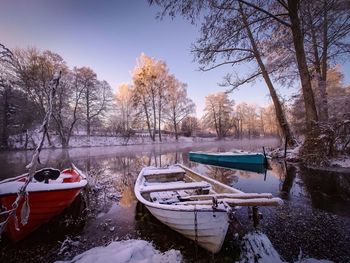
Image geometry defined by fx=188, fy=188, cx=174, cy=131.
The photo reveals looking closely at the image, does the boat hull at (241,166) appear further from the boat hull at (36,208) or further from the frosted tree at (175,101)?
the frosted tree at (175,101)

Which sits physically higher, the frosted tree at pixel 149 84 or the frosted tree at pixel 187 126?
the frosted tree at pixel 149 84

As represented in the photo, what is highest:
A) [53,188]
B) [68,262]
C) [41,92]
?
[41,92]

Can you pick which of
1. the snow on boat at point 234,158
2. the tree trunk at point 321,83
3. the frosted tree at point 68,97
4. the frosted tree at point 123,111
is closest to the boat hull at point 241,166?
the snow on boat at point 234,158

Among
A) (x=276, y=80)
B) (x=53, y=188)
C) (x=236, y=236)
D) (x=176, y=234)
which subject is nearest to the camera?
(x=236, y=236)

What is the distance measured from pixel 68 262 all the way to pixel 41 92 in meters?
24.9

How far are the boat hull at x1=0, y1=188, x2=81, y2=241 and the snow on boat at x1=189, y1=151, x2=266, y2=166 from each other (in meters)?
8.59

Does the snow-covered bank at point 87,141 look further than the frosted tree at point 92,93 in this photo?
No

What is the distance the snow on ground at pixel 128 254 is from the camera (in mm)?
2703

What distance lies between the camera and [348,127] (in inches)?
310

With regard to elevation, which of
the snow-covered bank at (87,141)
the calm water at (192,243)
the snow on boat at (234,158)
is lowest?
the calm water at (192,243)

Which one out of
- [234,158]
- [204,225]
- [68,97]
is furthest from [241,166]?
[68,97]

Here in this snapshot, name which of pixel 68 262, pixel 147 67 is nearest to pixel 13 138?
pixel 147 67

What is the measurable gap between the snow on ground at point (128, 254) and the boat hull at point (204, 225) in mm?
365

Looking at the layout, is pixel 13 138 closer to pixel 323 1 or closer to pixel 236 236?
pixel 236 236
